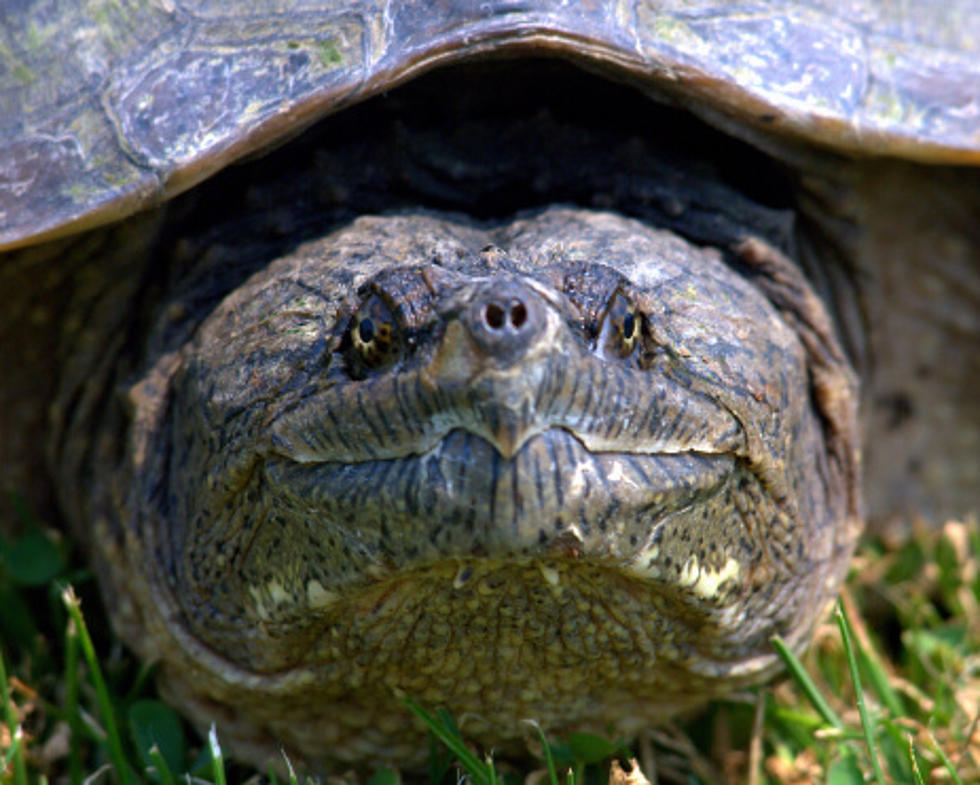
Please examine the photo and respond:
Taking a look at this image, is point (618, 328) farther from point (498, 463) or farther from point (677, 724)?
point (677, 724)

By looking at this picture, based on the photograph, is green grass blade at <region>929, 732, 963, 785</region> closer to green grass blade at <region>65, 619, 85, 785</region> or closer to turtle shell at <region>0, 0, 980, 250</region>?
turtle shell at <region>0, 0, 980, 250</region>

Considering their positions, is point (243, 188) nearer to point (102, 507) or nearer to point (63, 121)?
point (63, 121)

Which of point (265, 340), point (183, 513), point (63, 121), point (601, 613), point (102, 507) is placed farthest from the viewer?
point (102, 507)

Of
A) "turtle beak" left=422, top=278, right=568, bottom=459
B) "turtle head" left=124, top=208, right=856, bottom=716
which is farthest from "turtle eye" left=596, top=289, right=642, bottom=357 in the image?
"turtle beak" left=422, top=278, right=568, bottom=459

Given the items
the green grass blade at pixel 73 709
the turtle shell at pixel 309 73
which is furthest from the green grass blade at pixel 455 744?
the turtle shell at pixel 309 73

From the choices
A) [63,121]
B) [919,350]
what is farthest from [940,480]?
[63,121]

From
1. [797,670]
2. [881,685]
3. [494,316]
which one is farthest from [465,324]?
[881,685]
